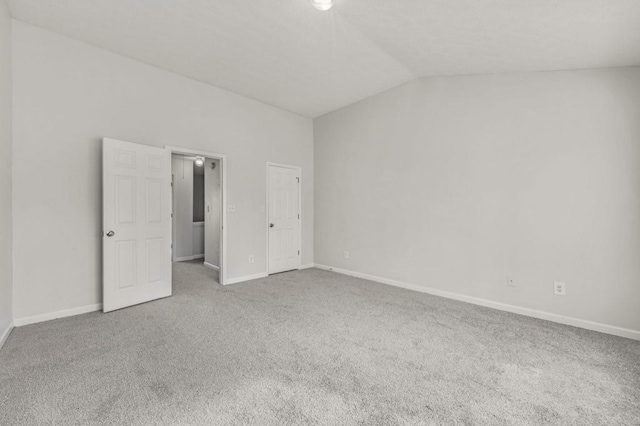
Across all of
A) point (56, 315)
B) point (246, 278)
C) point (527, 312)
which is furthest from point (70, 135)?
point (527, 312)

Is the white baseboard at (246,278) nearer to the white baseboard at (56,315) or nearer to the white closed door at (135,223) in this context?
the white closed door at (135,223)

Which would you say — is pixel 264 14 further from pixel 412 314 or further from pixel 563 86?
pixel 412 314

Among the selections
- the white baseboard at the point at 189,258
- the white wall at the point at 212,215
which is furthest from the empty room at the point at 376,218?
the white baseboard at the point at 189,258

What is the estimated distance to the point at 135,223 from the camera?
11.3ft

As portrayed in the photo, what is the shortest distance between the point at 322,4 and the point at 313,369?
3.01 m

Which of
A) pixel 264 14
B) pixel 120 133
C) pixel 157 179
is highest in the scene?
pixel 264 14

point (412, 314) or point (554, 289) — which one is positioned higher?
point (554, 289)

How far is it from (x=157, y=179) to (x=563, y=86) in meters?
4.79

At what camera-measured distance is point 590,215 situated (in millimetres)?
2941

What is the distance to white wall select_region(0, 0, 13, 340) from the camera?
250cm

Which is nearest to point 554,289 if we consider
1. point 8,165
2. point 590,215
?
point 590,215

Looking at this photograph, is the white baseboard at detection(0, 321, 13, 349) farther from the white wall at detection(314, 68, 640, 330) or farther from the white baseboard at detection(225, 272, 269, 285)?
the white wall at detection(314, 68, 640, 330)

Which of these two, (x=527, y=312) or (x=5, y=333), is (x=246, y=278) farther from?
(x=527, y=312)

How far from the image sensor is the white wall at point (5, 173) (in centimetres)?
250
